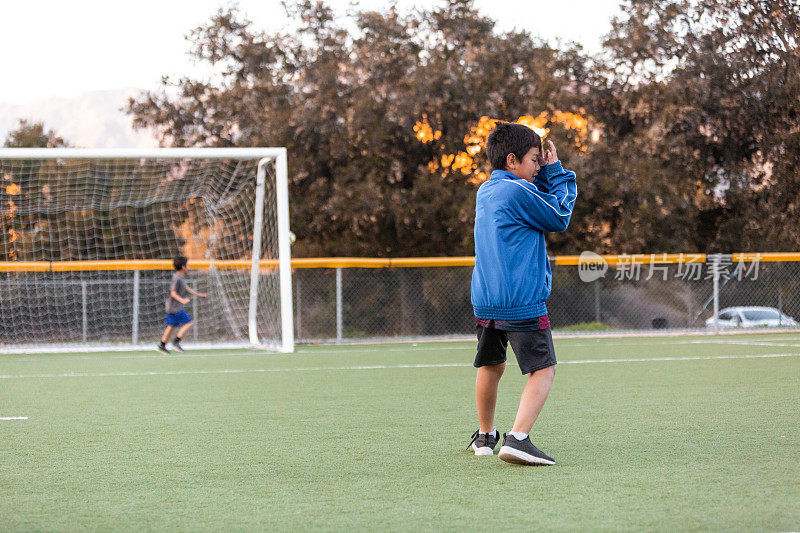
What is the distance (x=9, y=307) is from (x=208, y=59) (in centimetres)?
1092

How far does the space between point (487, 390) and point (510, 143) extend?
1.21m

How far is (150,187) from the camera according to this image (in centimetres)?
1962

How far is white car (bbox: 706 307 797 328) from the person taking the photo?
57.3ft

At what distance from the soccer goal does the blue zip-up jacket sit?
9.10 metres

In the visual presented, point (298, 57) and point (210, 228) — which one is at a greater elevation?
point (298, 57)

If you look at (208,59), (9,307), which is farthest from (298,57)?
(9,307)

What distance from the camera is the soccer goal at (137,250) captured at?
15.1 meters

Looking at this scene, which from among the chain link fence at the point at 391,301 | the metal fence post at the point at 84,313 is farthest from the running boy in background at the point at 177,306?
the metal fence post at the point at 84,313

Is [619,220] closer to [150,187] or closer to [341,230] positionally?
[341,230]

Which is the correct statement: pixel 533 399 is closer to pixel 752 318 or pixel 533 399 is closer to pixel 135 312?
pixel 135 312

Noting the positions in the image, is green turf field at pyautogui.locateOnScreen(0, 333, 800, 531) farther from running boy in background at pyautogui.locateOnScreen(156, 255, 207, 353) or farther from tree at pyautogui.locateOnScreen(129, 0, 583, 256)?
tree at pyautogui.locateOnScreen(129, 0, 583, 256)

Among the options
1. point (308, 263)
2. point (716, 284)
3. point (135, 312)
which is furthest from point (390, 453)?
point (716, 284)

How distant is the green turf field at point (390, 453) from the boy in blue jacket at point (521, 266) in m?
0.33

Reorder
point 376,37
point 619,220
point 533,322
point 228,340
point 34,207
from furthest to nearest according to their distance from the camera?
point 376,37 < point 619,220 < point 34,207 < point 228,340 < point 533,322
